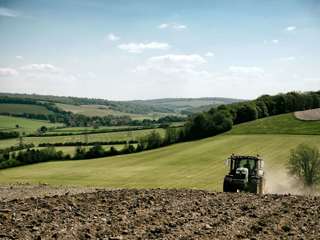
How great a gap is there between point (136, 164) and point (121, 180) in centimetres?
1359

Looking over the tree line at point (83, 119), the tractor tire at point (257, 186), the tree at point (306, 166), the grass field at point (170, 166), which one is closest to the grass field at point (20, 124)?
the tree line at point (83, 119)

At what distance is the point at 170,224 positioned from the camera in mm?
12859

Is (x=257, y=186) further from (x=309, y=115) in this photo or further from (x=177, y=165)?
(x=309, y=115)

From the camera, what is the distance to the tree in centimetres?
4347

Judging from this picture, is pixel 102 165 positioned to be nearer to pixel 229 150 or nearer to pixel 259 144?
pixel 229 150

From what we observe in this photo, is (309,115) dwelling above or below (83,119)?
above

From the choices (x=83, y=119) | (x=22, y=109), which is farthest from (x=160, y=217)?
(x=22, y=109)

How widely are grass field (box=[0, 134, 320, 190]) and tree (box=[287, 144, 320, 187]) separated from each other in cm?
822

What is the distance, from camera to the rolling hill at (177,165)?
54250 millimetres

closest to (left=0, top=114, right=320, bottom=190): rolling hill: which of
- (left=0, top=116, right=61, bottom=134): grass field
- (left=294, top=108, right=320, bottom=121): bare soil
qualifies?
(left=294, top=108, right=320, bottom=121): bare soil

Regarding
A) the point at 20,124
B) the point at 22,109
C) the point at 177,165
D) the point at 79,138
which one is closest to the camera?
the point at 177,165

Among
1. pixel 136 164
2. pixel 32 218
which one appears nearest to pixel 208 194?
pixel 32 218

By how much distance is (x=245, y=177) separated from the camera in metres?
22.6

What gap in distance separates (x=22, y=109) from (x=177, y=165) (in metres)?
123
